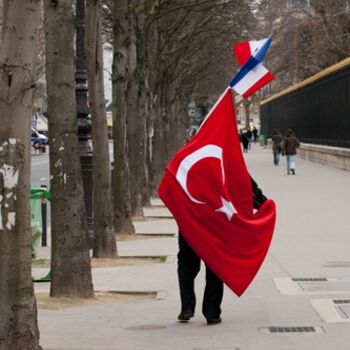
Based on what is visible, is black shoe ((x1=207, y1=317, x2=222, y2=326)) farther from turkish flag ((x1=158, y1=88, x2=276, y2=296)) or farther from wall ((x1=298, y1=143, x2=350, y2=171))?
wall ((x1=298, y1=143, x2=350, y2=171))

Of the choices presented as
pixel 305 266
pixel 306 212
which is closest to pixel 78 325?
pixel 305 266

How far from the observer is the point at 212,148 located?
938cm

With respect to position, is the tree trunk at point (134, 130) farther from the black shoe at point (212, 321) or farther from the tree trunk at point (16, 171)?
the tree trunk at point (16, 171)

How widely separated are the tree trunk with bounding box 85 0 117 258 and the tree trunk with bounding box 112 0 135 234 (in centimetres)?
256

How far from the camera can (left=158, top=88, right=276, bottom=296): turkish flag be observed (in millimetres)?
9148

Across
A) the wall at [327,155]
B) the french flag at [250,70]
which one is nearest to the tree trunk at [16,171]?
the french flag at [250,70]

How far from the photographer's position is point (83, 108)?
51.7ft

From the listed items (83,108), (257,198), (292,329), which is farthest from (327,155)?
(292,329)

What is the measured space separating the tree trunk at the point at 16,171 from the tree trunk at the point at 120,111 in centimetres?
1033

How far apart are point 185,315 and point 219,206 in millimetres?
1040

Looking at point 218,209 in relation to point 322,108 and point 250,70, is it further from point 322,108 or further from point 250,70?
point 322,108

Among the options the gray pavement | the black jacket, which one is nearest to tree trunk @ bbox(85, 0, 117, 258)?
the gray pavement

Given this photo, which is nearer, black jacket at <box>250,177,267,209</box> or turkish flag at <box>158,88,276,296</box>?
turkish flag at <box>158,88,276,296</box>

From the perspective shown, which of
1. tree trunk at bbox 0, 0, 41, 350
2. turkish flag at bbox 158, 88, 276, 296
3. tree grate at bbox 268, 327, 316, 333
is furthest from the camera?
turkish flag at bbox 158, 88, 276, 296
